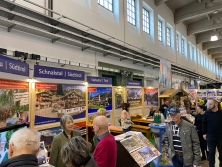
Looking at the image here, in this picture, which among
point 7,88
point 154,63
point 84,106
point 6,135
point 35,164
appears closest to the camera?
point 35,164

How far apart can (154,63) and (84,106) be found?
6757 millimetres

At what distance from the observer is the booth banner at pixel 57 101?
4.05m

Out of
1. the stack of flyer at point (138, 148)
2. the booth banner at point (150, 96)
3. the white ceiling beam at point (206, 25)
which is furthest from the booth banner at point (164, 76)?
the white ceiling beam at point (206, 25)

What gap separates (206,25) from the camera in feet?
51.0

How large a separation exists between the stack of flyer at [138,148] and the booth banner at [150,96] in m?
6.04

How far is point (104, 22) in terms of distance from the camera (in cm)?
717

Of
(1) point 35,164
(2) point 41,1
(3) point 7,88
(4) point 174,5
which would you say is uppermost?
(4) point 174,5

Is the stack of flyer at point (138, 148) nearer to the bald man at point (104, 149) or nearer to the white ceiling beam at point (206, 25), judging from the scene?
the bald man at point (104, 149)

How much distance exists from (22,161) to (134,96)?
280 inches

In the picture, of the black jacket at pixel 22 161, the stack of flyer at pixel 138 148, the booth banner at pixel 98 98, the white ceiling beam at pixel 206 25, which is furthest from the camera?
the white ceiling beam at pixel 206 25

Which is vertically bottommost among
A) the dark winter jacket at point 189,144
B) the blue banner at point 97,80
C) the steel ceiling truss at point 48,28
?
the dark winter jacket at point 189,144

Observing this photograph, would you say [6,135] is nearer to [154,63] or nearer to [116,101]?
[116,101]

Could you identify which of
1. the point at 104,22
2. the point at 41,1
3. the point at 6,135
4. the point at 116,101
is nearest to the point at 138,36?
the point at 104,22

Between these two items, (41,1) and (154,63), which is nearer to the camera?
(41,1)
